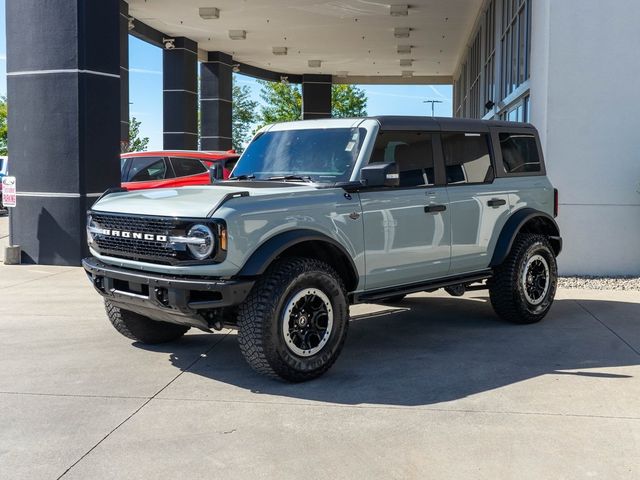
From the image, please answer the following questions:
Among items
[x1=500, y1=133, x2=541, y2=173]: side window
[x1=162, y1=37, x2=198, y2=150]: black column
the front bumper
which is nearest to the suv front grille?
the front bumper

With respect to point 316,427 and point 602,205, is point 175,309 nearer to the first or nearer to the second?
point 316,427

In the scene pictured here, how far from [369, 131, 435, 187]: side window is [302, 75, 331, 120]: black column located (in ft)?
111

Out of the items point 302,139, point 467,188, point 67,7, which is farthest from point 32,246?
point 467,188

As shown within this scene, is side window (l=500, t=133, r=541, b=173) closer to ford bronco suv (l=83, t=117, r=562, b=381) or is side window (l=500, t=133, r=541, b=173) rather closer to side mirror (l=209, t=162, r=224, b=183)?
ford bronco suv (l=83, t=117, r=562, b=381)

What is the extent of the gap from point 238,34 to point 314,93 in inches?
513

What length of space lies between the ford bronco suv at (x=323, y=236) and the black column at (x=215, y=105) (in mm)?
24772

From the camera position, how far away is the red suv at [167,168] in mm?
14414

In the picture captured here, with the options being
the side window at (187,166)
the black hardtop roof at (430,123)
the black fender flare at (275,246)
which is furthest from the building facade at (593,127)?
the side window at (187,166)

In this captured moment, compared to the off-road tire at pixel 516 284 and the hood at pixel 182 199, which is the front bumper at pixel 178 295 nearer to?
the hood at pixel 182 199

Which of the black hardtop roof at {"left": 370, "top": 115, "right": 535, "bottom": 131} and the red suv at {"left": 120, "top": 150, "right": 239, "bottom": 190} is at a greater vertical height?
the black hardtop roof at {"left": 370, "top": 115, "right": 535, "bottom": 131}

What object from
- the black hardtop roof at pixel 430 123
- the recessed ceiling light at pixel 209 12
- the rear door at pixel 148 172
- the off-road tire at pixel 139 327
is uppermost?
the recessed ceiling light at pixel 209 12

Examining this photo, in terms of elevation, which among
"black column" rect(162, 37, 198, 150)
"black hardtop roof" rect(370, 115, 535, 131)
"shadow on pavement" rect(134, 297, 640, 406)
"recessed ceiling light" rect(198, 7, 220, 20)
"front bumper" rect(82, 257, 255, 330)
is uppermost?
"recessed ceiling light" rect(198, 7, 220, 20)

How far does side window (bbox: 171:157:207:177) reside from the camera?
1459cm

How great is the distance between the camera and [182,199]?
5.25 m
